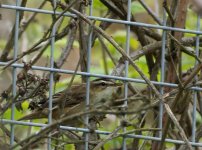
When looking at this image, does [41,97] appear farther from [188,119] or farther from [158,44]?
[188,119]

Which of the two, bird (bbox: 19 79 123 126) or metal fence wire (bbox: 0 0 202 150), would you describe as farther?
bird (bbox: 19 79 123 126)

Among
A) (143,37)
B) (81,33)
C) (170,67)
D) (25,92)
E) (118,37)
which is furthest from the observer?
(118,37)

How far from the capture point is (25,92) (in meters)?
3.02

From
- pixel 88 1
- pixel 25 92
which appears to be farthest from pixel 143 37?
pixel 25 92

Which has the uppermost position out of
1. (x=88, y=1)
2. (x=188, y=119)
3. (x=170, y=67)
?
(x=88, y=1)

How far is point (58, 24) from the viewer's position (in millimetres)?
3525

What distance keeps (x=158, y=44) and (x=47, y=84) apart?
880 mm

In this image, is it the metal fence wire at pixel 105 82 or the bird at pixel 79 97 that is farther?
the bird at pixel 79 97

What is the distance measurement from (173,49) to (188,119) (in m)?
0.59

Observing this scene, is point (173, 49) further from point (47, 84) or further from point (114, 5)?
point (47, 84)

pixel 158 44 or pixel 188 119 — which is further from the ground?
pixel 158 44

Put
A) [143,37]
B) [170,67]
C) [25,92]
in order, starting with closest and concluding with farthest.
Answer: [25,92], [170,67], [143,37]

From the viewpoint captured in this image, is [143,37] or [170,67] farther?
[143,37]

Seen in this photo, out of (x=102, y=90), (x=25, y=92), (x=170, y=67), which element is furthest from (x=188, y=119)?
(x=25, y=92)
